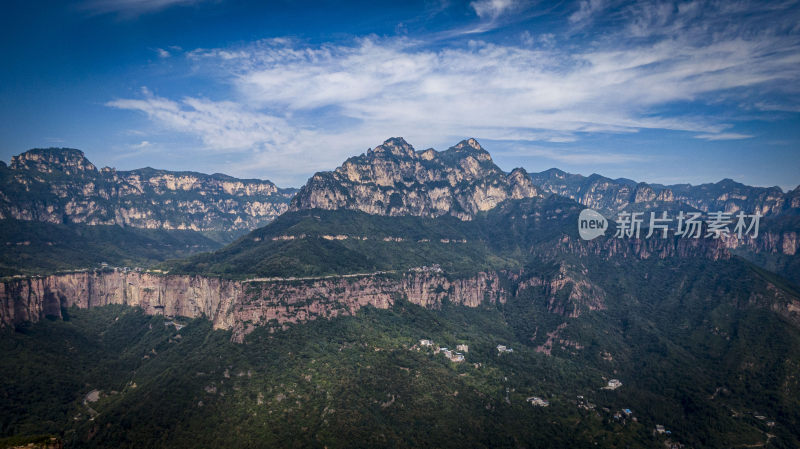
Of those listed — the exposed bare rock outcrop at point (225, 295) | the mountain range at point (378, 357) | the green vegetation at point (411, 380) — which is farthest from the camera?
the exposed bare rock outcrop at point (225, 295)

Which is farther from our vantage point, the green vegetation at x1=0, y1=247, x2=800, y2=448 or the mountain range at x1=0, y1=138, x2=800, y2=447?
the mountain range at x1=0, y1=138, x2=800, y2=447

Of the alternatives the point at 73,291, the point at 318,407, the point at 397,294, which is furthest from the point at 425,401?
the point at 73,291

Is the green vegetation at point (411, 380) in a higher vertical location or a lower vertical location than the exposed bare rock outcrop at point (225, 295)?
lower

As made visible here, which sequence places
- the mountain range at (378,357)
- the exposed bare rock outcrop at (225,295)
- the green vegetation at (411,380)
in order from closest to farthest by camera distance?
the green vegetation at (411,380), the mountain range at (378,357), the exposed bare rock outcrop at (225,295)

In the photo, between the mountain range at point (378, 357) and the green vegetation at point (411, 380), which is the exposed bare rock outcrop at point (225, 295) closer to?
the mountain range at point (378, 357)

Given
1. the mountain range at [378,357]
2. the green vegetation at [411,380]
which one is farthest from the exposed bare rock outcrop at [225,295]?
the green vegetation at [411,380]

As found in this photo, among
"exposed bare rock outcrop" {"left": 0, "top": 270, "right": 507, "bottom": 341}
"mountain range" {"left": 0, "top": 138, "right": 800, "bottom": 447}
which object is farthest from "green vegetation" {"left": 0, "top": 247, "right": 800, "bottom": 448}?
"exposed bare rock outcrop" {"left": 0, "top": 270, "right": 507, "bottom": 341}

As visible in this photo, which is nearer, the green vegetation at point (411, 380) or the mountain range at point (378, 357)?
the green vegetation at point (411, 380)

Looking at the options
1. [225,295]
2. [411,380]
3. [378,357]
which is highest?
[225,295]

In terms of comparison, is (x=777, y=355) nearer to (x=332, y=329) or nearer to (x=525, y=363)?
(x=525, y=363)

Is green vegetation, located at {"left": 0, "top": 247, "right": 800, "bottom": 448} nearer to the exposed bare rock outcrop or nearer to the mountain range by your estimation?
the mountain range

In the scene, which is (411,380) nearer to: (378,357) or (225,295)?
(378,357)

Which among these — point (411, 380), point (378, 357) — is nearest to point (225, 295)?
point (378, 357)
